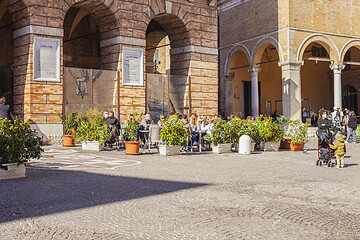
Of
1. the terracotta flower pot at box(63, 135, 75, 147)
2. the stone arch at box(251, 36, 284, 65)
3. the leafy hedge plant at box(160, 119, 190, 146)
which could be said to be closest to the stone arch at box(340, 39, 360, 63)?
the stone arch at box(251, 36, 284, 65)

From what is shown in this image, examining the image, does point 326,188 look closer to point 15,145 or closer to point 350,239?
point 350,239

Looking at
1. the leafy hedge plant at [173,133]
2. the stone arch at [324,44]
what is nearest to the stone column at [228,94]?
the stone arch at [324,44]

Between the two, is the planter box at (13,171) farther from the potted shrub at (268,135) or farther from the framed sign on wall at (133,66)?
the framed sign on wall at (133,66)

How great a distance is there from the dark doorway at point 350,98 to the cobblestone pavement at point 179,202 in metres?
23.9

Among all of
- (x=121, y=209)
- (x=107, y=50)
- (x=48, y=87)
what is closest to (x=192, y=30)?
(x=107, y=50)

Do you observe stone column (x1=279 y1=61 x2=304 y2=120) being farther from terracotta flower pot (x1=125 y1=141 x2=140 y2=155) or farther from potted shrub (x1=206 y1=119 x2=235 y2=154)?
terracotta flower pot (x1=125 y1=141 x2=140 y2=155)

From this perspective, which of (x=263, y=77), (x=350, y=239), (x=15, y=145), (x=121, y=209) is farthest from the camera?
(x=263, y=77)

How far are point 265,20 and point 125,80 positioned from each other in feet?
38.0

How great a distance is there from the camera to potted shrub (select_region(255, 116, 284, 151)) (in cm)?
1444

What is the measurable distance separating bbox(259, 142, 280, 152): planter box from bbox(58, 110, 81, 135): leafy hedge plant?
6.48m

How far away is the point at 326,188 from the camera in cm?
724

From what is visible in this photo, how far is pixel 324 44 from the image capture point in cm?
2509

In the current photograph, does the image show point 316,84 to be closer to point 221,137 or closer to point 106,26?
point 106,26

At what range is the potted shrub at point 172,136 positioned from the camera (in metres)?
12.4
